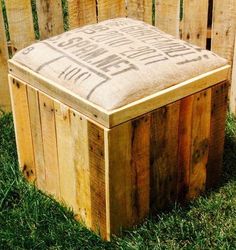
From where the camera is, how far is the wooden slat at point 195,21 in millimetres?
4363

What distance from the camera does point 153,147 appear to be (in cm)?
315

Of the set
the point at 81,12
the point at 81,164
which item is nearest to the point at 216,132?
the point at 81,164

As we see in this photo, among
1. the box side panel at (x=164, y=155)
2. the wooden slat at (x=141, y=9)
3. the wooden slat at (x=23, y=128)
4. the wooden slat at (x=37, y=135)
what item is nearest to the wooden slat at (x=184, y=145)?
the box side panel at (x=164, y=155)

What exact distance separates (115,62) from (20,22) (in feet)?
4.88

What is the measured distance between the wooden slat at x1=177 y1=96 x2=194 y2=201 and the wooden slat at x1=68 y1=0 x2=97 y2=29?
5.17ft

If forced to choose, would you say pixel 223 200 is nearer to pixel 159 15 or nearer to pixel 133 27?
pixel 133 27

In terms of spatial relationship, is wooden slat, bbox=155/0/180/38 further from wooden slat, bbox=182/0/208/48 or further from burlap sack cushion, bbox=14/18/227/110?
burlap sack cushion, bbox=14/18/227/110

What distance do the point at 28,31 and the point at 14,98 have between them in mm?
1009

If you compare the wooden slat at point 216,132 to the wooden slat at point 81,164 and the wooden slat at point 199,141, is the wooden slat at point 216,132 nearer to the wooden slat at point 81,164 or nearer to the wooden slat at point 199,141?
the wooden slat at point 199,141

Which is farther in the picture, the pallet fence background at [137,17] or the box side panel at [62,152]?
the pallet fence background at [137,17]

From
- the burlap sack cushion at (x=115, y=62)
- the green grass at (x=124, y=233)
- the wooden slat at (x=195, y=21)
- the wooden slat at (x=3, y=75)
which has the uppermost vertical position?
the burlap sack cushion at (x=115, y=62)

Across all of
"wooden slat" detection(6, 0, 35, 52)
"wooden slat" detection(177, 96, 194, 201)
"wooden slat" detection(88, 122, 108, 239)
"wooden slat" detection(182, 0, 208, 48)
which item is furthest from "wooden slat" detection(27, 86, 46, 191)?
"wooden slat" detection(182, 0, 208, 48)

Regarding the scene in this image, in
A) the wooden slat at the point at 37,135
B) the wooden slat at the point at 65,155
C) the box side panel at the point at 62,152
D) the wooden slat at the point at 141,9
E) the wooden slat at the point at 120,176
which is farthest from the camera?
the wooden slat at the point at 141,9

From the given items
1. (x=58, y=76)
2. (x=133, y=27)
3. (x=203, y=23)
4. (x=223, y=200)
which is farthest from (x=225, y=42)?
(x=58, y=76)
